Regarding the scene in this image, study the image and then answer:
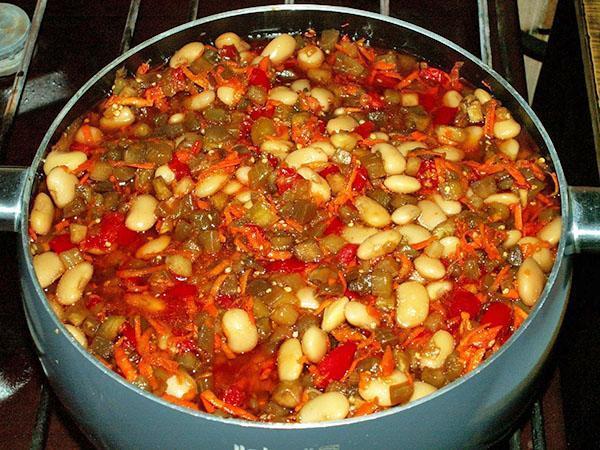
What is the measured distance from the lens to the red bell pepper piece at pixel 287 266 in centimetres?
126

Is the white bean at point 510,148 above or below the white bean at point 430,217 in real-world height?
above

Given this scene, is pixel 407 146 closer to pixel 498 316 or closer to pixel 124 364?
pixel 498 316

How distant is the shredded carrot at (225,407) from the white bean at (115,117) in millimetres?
529

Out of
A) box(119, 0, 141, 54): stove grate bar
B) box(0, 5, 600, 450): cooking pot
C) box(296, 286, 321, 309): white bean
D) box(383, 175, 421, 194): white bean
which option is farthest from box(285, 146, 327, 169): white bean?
box(119, 0, 141, 54): stove grate bar

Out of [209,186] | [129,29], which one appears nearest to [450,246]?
[209,186]

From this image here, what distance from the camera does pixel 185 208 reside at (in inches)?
52.4

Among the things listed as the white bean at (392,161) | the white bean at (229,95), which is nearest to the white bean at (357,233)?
the white bean at (392,161)

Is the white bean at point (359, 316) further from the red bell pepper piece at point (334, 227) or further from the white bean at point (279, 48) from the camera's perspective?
the white bean at point (279, 48)

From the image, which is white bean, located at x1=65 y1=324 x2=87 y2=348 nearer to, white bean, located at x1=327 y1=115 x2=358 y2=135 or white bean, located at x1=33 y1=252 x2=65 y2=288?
A: white bean, located at x1=33 y1=252 x2=65 y2=288

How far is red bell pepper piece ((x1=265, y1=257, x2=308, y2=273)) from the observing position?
1256mm

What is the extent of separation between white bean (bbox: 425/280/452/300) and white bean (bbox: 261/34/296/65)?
1.67 ft

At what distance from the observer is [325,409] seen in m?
1.10

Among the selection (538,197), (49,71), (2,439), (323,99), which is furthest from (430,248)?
(49,71)

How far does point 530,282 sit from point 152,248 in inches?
21.0
